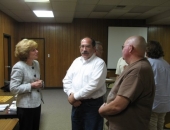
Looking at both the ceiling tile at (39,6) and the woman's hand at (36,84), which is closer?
the woman's hand at (36,84)

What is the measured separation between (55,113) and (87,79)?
269 centimetres

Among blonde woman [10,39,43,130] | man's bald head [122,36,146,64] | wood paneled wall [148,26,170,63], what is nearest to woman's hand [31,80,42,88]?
blonde woman [10,39,43,130]

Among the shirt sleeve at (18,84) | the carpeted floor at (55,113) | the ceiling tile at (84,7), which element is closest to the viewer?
the shirt sleeve at (18,84)

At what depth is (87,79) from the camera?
7.03 feet

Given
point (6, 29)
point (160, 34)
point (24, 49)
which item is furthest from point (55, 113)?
point (160, 34)

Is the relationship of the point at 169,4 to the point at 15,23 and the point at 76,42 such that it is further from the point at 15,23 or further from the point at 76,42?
the point at 15,23

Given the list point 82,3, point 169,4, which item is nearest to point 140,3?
point 169,4

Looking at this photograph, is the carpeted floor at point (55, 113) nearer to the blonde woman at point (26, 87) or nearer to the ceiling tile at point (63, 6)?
the blonde woman at point (26, 87)

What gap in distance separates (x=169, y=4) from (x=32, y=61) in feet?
14.4

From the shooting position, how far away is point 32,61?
2.18 m

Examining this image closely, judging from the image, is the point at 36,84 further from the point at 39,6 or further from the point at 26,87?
the point at 39,6

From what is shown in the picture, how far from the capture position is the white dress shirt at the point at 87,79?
204 cm

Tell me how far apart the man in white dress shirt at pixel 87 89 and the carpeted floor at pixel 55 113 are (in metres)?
1.64

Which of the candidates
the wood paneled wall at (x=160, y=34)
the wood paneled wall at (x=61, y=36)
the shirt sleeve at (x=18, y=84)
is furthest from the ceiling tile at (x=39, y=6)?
the wood paneled wall at (x=160, y=34)
